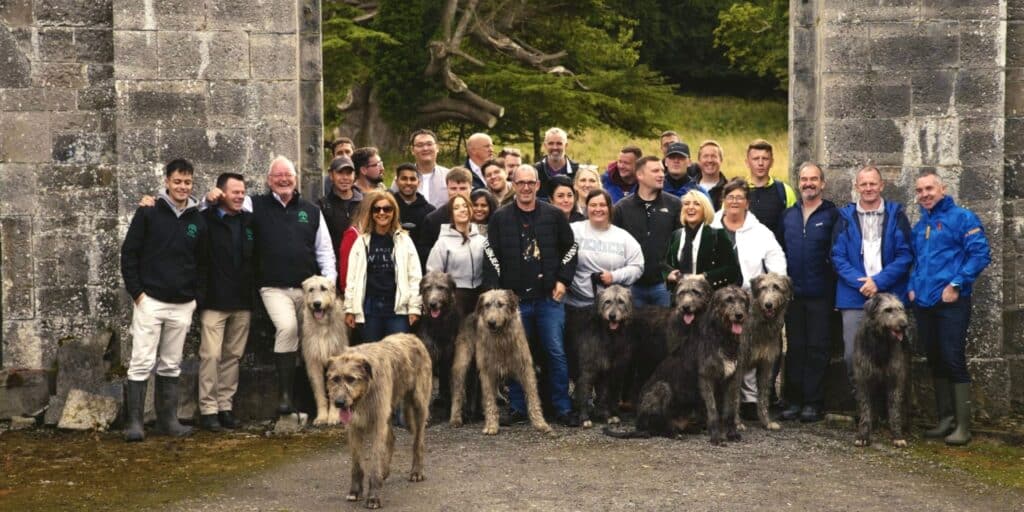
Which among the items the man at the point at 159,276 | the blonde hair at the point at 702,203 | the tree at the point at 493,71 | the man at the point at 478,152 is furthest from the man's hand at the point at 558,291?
the tree at the point at 493,71

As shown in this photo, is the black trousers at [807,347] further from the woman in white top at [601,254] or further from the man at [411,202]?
the man at [411,202]

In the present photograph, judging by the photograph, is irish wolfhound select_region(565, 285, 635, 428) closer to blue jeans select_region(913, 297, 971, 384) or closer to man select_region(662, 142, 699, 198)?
man select_region(662, 142, 699, 198)

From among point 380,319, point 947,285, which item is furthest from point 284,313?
point 947,285

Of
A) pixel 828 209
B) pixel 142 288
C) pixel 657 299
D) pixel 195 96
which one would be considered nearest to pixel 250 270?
pixel 142 288

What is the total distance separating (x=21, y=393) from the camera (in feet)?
30.0

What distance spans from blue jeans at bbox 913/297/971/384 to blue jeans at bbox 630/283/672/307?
5.65ft

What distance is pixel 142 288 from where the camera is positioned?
8531 millimetres

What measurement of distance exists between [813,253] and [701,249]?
841 millimetres

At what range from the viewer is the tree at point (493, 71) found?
74.0 feet

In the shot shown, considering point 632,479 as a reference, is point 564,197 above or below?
above

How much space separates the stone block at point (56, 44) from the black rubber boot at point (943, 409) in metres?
6.57

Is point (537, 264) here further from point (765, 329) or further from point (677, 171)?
point (677, 171)

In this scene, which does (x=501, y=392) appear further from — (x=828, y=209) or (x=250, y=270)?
(x=828, y=209)

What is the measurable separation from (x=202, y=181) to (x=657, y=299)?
338 cm
